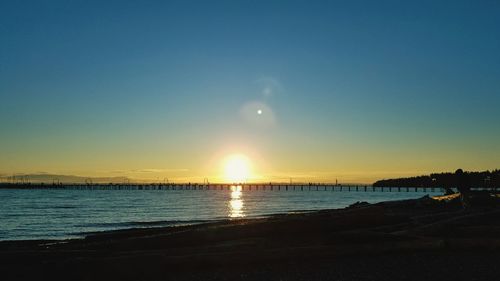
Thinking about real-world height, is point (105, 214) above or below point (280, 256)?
below

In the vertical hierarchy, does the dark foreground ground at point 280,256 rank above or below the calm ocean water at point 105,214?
above

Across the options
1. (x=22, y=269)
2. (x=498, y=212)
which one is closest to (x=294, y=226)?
(x=22, y=269)

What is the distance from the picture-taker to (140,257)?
9.62 meters

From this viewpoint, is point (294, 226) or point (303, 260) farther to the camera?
point (294, 226)

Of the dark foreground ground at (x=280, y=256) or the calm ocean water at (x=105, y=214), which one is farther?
the calm ocean water at (x=105, y=214)

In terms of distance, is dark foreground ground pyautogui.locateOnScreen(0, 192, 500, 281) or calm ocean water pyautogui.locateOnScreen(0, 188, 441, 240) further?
calm ocean water pyautogui.locateOnScreen(0, 188, 441, 240)

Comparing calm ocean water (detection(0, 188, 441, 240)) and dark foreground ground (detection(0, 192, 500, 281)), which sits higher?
dark foreground ground (detection(0, 192, 500, 281))

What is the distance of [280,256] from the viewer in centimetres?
1034

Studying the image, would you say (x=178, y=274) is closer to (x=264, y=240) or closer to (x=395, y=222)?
(x=264, y=240)

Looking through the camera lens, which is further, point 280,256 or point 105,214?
point 105,214

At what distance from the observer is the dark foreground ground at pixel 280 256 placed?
9.03 meters

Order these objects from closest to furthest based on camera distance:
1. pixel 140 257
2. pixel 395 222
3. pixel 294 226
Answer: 1. pixel 140 257
2. pixel 294 226
3. pixel 395 222

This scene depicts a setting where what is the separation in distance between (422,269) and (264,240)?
4.36 metres

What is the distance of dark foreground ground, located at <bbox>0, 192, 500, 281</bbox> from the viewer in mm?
9031
